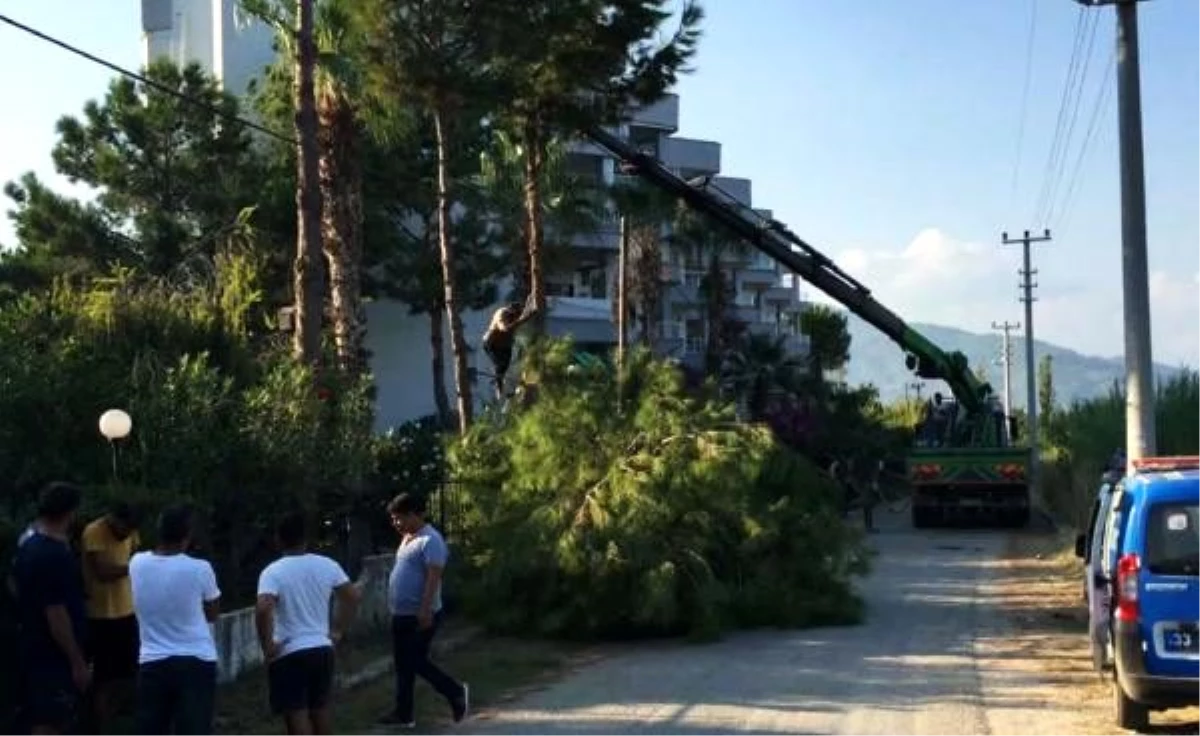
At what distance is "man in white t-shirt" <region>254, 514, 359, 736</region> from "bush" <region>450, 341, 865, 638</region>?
646cm

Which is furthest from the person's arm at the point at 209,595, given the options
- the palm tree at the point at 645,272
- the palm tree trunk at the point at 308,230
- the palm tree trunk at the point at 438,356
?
the palm tree trunk at the point at 438,356

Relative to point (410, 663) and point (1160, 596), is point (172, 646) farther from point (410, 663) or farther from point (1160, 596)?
point (1160, 596)

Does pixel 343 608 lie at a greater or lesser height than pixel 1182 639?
greater

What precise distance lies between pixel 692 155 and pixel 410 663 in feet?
221

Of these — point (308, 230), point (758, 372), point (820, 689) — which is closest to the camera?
point (820, 689)

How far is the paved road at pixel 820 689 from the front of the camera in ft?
34.6

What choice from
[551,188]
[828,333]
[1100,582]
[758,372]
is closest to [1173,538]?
[1100,582]

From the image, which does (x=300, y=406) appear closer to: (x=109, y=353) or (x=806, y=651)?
(x=109, y=353)

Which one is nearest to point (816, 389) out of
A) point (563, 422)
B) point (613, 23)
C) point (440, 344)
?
point (440, 344)

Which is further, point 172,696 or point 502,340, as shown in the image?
point 502,340

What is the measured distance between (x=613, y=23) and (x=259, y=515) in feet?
35.3

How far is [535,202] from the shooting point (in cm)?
2347

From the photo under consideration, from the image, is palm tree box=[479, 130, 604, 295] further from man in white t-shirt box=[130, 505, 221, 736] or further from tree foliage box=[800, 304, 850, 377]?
tree foliage box=[800, 304, 850, 377]

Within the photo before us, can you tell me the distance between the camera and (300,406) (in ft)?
45.3
